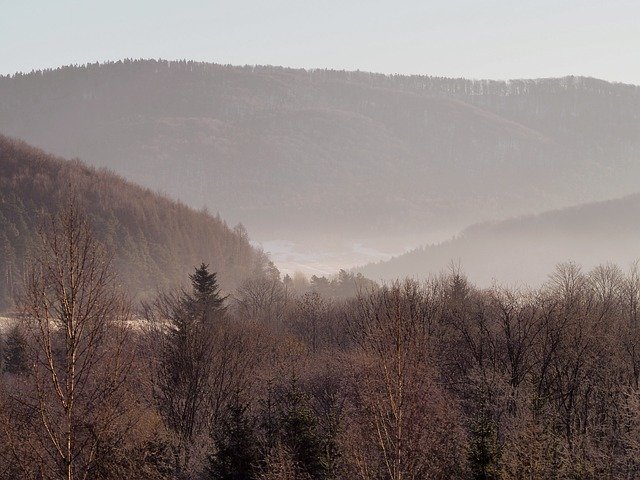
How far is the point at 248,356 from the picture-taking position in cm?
5103

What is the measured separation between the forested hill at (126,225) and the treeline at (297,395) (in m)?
80.9

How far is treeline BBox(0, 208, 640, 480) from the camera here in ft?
49.3

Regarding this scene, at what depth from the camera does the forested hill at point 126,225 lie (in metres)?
146

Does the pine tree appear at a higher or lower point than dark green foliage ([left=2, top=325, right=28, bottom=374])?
higher

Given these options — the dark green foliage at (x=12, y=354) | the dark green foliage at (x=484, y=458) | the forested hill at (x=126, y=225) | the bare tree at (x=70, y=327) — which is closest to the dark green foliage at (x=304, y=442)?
the dark green foliage at (x=484, y=458)

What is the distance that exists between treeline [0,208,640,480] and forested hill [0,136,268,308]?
80.9 meters

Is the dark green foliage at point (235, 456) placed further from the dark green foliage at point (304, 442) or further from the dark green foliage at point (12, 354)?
the dark green foliage at point (12, 354)

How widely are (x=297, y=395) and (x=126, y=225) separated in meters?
140

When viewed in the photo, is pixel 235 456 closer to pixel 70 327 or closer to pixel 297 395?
pixel 297 395

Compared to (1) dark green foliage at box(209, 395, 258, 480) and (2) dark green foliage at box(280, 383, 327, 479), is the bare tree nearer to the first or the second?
(1) dark green foliage at box(209, 395, 258, 480)

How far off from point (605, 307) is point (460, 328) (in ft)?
59.6

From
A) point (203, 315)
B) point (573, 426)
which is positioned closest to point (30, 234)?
point (203, 315)

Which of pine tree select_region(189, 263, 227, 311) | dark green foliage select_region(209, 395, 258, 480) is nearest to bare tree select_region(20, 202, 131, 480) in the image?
dark green foliage select_region(209, 395, 258, 480)

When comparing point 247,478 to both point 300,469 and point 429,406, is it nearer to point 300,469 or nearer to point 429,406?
point 300,469
